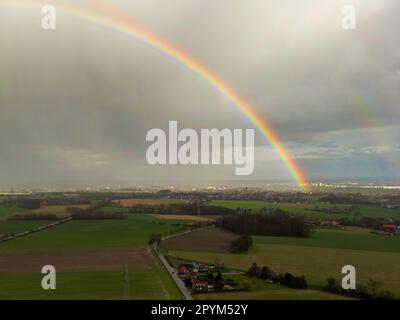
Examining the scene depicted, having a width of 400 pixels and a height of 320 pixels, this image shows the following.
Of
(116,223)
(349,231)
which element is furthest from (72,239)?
(349,231)

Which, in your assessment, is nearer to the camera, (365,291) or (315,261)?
(365,291)

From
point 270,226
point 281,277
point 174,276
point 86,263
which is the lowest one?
point 270,226

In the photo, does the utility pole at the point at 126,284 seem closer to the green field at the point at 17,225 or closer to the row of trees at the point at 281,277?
the row of trees at the point at 281,277

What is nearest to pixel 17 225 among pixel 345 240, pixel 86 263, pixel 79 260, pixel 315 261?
pixel 79 260

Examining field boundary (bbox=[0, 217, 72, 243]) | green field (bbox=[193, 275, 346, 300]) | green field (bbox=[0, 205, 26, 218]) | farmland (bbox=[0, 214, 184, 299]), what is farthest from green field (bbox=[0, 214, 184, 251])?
green field (bbox=[193, 275, 346, 300])

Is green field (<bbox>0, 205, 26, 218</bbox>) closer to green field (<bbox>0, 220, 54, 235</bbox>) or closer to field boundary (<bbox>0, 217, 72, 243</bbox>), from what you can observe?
green field (<bbox>0, 220, 54, 235</bbox>)

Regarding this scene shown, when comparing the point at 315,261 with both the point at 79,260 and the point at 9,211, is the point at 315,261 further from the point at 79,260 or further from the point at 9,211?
the point at 9,211
